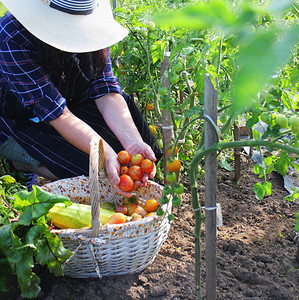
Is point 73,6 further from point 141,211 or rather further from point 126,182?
point 141,211

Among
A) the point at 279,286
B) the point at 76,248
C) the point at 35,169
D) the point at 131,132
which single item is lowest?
the point at 279,286

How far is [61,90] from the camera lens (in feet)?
7.53

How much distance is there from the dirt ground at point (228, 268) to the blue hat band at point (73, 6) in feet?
3.58

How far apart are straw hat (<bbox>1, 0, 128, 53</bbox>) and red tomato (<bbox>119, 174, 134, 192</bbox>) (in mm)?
625

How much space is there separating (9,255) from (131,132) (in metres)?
0.99

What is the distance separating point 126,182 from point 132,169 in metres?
0.08

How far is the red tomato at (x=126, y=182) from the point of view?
Answer: 1.77 m

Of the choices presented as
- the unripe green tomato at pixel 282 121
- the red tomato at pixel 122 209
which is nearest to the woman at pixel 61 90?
the red tomato at pixel 122 209

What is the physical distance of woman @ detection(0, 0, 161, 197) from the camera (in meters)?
1.68

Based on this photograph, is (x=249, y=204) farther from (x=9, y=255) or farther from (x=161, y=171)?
(x=9, y=255)

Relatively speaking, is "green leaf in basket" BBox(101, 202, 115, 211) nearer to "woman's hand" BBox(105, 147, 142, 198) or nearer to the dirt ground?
"woman's hand" BBox(105, 147, 142, 198)

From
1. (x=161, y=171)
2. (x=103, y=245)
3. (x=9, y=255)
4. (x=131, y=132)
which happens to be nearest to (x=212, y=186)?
(x=103, y=245)

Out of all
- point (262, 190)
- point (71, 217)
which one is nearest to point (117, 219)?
point (71, 217)

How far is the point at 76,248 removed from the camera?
1526 mm
